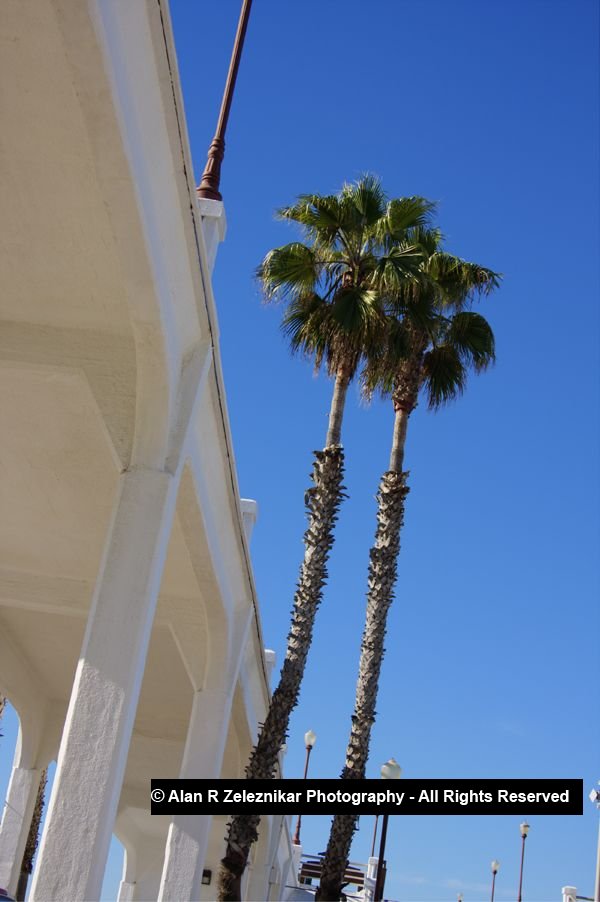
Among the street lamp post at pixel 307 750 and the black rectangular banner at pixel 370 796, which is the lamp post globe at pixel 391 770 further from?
the street lamp post at pixel 307 750

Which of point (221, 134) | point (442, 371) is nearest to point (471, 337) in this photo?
point (442, 371)

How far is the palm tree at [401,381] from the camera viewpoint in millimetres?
15555

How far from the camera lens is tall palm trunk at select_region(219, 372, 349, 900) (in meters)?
14.5

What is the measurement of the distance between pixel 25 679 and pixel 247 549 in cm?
938

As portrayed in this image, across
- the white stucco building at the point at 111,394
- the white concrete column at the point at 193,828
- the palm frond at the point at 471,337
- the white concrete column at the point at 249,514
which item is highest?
the palm frond at the point at 471,337

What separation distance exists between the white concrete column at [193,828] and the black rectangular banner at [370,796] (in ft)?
1.61

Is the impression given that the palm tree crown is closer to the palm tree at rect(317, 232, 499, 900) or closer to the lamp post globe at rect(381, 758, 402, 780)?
the palm tree at rect(317, 232, 499, 900)

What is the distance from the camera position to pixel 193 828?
48.2ft

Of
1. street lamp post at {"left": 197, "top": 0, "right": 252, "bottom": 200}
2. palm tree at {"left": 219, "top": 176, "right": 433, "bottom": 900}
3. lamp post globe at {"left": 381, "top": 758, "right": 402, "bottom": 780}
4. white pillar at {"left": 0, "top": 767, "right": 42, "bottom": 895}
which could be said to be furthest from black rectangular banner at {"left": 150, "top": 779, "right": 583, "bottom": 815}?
white pillar at {"left": 0, "top": 767, "right": 42, "bottom": 895}

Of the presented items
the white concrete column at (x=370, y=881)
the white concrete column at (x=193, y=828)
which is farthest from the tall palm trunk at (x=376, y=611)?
the white concrete column at (x=370, y=881)

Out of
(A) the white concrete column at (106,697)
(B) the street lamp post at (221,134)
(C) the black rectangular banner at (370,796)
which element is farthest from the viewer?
(B) the street lamp post at (221,134)

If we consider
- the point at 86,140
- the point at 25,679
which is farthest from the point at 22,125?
the point at 25,679

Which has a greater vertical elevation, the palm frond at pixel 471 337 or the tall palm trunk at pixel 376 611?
the palm frond at pixel 471 337

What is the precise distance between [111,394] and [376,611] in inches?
309
